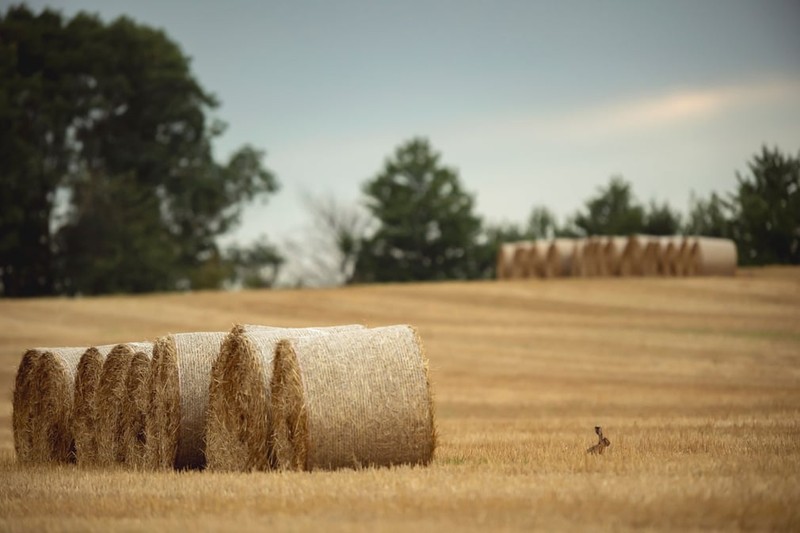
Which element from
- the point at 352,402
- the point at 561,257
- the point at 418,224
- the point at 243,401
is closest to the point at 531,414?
the point at 243,401

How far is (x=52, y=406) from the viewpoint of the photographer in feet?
39.3

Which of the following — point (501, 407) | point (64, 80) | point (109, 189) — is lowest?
point (501, 407)

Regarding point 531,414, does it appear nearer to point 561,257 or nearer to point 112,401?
point 112,401

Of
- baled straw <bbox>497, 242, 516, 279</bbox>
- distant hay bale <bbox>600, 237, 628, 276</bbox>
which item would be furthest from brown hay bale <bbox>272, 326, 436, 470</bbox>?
baled straw <bbox>497, 242, 516, 279</bbox>

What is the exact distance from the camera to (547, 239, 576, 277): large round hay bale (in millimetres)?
38969

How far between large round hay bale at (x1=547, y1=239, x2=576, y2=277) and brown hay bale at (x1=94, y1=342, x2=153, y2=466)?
28.8 m

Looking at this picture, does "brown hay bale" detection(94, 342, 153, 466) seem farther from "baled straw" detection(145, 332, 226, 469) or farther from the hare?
the hare

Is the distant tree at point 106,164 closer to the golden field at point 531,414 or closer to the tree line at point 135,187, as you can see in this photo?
the tree line at point 135,187

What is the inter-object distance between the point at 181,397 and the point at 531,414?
8061mm

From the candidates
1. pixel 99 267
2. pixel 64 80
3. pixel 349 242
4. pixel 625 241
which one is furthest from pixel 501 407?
pixel 349 242

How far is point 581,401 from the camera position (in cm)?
1873

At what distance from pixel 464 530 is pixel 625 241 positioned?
32.0 m

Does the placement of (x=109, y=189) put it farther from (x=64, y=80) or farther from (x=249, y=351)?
(x=249, y=351)

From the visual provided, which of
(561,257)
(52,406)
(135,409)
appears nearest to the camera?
(135,409)
